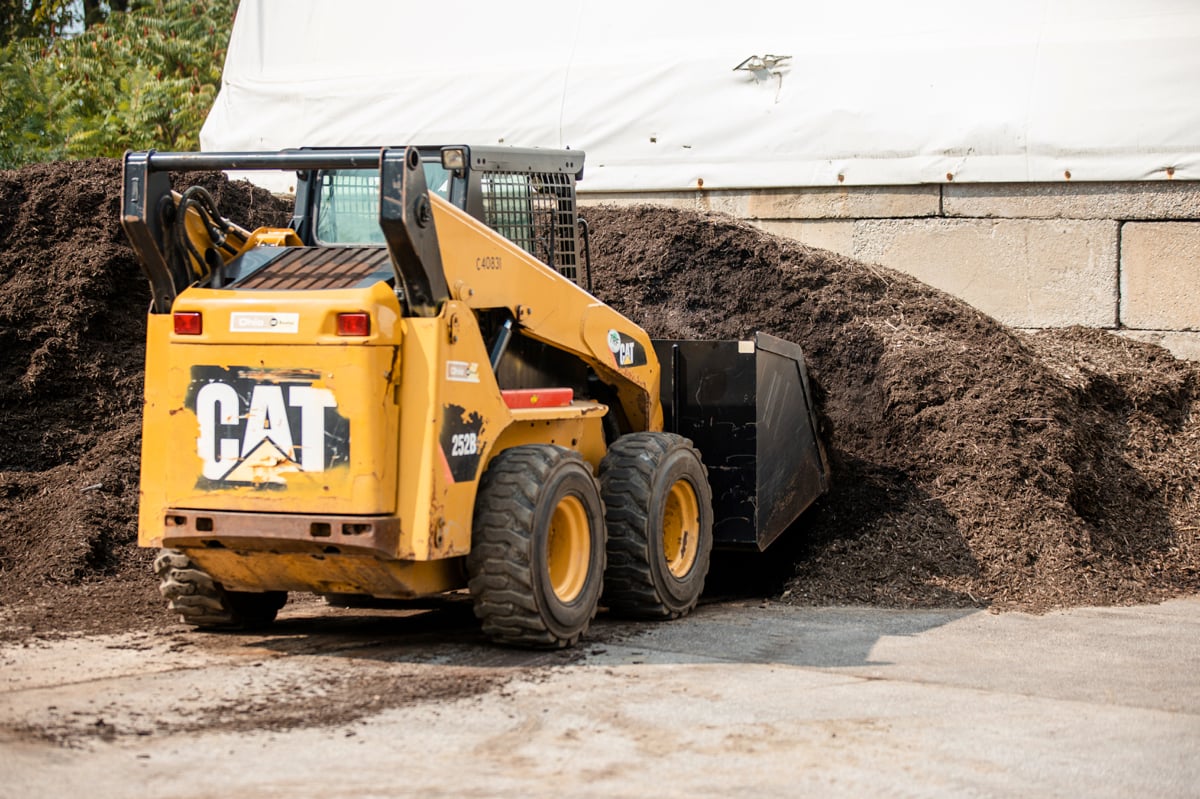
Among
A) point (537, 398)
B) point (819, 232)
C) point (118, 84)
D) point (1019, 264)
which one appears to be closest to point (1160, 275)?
point (1019, 264)

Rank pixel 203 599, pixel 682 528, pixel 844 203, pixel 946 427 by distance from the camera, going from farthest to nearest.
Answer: pixel 844 203
pixel 946 427
pixel 682 528
pixel 203 599

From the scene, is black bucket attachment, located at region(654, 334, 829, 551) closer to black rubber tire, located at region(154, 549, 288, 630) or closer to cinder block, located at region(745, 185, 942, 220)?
black rubber tire, located at region(154, 549, 288, 630)

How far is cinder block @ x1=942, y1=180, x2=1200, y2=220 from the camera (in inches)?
472

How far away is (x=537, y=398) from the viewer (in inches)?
282

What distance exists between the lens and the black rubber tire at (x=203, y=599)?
6.98 metres

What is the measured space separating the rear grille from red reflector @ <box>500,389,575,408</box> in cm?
84

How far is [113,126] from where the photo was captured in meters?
18.5

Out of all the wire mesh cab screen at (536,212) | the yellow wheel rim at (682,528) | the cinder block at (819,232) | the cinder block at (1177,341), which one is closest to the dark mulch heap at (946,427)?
the cinder block at (1177,341)

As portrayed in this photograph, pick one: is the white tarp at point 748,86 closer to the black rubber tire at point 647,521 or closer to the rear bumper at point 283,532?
the black rubber tire at point 647,521

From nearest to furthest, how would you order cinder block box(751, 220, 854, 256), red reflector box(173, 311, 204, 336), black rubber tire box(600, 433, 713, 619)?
red reflector box(173, 311, 204, 336)
black rubber tire box(600, 433, 713, 619)
cinder block box(751, 220, 854, 256)

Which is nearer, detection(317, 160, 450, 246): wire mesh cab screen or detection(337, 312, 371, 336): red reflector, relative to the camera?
detection(337, 312, 371, 336): red reflector

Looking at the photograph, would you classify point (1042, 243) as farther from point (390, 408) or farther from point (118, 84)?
point (118, 84)

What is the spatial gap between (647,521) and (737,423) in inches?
49.0

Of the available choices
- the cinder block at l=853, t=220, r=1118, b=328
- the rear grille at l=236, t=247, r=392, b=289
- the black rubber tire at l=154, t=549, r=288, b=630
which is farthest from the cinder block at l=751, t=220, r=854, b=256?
the black rubber tire at l=154, t=549, r=288, b=630
